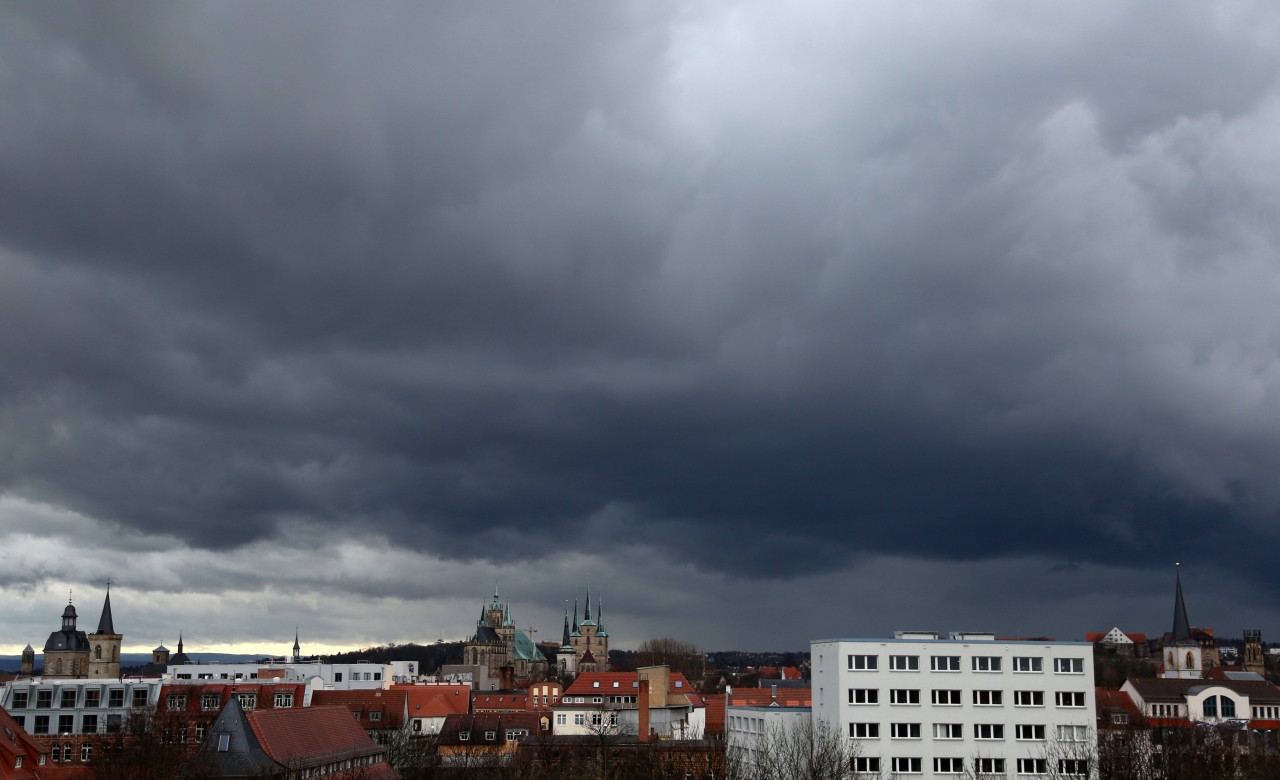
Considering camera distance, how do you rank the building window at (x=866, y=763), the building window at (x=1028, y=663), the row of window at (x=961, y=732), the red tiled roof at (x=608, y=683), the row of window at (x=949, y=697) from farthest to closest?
the red tiled roof at (x=608, y=683)
the building window at (x=1028, y=663)
the row of window at (x=949, y=697)
the row of window at (x=961, y=732)
the building window at (x=866, y=763)

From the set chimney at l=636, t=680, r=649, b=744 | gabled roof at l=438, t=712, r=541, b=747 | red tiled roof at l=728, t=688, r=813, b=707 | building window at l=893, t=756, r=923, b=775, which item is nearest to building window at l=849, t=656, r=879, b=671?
building window at l=893, t=756, r=923, b=775

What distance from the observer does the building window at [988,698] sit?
9638 centimetres

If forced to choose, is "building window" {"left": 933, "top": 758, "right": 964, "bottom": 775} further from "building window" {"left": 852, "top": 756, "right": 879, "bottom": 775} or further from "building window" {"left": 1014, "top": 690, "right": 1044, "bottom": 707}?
"building window" {"left": 1014, "top": 690, "right": 1044, "bottom": 707}

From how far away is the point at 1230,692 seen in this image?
181125mm

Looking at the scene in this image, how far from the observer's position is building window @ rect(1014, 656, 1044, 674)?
3831 inches

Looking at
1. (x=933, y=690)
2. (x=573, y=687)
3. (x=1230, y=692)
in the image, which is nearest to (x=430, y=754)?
(x=573, y=687)

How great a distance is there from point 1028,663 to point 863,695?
13.5 metres

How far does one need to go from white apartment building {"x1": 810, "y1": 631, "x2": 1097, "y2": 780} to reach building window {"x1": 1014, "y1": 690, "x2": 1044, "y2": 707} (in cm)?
8

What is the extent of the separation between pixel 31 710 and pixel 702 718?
71912 mm

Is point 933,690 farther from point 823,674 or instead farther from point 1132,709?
point 1132,709

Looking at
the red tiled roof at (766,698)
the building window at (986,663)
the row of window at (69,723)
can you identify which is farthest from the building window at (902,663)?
the row of window at (69,723)

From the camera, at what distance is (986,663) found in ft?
319

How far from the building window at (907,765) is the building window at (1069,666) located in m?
13.4

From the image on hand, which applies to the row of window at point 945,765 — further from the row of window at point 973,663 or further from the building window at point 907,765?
the row of window at point 973,663
